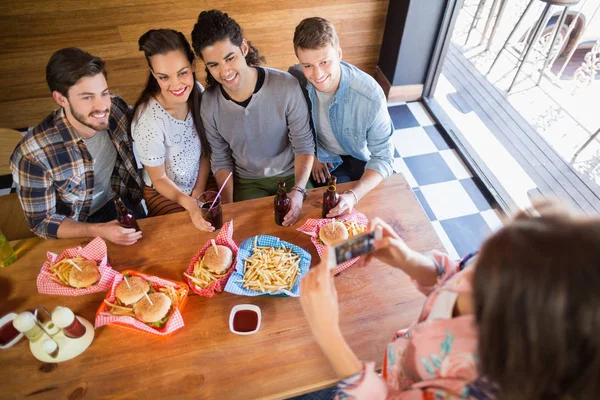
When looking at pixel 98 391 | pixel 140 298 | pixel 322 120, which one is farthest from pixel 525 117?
pixel 98 391

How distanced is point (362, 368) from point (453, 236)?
195cm

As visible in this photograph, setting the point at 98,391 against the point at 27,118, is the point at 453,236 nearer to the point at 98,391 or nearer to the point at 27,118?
the point at 98,391

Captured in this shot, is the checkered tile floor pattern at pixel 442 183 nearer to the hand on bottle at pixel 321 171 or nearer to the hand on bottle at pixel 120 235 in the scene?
the hand on bottle at pixel 321 171

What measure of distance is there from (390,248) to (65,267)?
1226 millimetres

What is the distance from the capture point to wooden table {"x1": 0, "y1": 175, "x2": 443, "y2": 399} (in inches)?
49.9

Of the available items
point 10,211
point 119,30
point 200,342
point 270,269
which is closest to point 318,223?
point 270,269

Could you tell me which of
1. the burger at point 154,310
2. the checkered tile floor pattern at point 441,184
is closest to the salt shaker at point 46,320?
the burger at point 154,310

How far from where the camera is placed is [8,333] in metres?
1.36

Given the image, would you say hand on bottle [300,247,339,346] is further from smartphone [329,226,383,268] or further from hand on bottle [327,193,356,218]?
hand on bottle [327,193,356,218]

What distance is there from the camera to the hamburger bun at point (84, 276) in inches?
57.2

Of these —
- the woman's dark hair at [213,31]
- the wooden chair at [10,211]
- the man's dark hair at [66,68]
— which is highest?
the woman's dark hair at [213,31]

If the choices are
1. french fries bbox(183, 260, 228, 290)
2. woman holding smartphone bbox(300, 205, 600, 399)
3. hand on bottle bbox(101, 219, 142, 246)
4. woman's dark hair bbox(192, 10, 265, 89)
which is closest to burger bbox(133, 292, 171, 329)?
french fries bbox(183, 260, 228, 290)

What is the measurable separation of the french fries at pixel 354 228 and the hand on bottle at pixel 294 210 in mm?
224

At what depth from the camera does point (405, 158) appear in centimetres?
338
